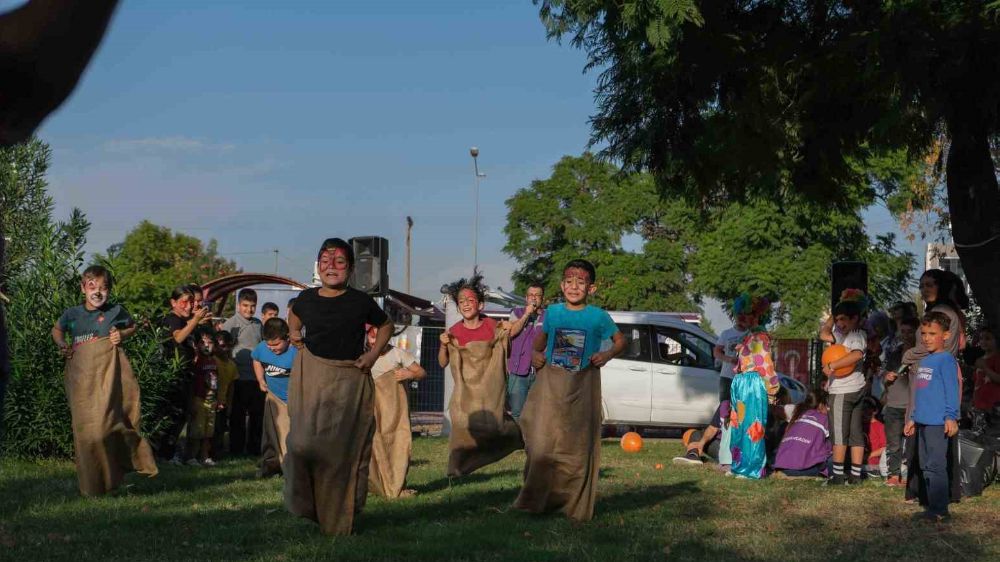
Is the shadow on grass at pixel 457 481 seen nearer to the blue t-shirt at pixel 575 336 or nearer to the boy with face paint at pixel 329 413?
the blue t-shirt at pixel 575 336

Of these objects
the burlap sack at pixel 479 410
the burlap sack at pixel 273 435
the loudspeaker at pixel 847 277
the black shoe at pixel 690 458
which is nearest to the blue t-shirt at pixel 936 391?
the burlap sack at pixel 479 410

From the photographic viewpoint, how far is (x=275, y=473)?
1286 cm

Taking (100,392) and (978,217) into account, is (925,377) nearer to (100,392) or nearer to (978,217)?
(978,217)

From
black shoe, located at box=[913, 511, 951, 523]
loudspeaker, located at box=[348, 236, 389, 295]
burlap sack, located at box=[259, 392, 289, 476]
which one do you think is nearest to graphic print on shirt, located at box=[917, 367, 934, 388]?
black shoe, located at box=[913, 511, 951, 523]

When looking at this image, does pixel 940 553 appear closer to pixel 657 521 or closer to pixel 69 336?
pixel 657 521

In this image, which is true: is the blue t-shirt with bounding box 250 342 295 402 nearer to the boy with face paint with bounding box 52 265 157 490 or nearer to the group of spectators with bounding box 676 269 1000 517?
the boy with face paint with bounding box 52 265 157 490

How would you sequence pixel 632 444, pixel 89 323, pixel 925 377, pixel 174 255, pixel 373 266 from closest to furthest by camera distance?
pixel 925 377, pixel 89 323, pixel 632 444, pixel 373 266, pixel 174 255

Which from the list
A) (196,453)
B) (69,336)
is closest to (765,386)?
(196,453)

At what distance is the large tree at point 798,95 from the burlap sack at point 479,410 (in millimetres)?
3377

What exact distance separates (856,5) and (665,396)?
963cm

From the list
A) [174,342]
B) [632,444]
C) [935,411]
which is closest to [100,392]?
[174,342]

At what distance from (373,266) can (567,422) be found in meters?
10.4

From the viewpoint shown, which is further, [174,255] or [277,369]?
[174,255]

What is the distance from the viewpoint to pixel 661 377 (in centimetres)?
2138
